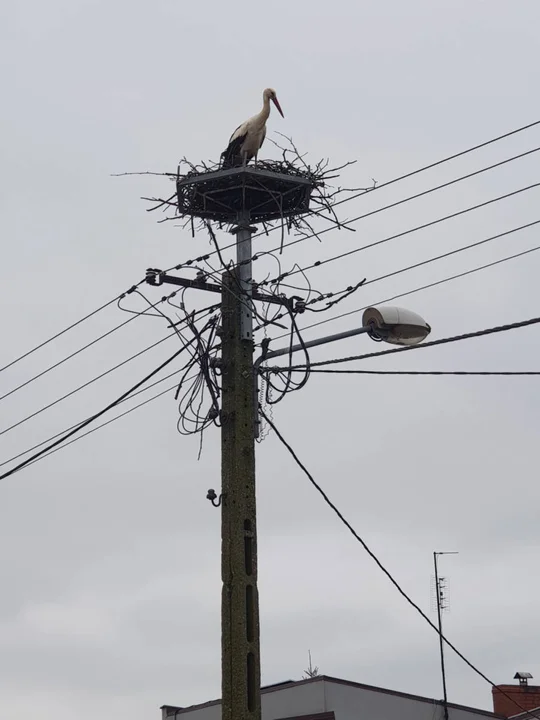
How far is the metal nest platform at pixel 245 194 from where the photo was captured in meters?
15.6

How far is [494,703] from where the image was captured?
28.4 metres

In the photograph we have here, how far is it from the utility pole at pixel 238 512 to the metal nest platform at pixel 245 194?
1.47 meters

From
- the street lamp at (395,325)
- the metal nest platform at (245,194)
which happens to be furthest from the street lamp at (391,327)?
the metal nest platform at (245,194)

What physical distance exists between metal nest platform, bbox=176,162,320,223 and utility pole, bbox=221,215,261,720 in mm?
1471

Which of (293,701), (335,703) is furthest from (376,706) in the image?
(293,701)

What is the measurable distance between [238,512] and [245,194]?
3805mm

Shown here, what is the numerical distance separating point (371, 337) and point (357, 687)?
1064 cm

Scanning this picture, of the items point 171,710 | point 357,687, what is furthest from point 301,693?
point 171,710

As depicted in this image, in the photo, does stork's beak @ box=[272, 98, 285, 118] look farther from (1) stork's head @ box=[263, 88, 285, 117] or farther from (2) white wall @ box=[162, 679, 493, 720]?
(2) white wall @ box=[162, 679, 493, 720]

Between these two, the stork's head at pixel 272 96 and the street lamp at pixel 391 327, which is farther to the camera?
the stork's head at pixel 272 96

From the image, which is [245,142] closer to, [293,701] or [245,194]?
[245,194]

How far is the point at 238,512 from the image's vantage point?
13.1 meters

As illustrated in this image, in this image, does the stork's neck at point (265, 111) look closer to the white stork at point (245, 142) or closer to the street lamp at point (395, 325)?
the white stork at point (245, 142)

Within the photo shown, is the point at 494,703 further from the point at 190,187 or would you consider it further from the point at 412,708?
the point at 190,187
